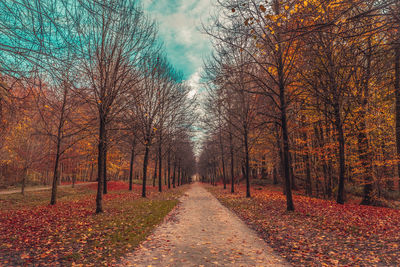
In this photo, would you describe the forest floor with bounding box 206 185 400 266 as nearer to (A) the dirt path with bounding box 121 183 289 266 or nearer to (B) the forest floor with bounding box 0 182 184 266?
(A) the dirt path with bounding box 121 183 289 266

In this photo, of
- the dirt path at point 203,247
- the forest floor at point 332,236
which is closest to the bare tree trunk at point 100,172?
the dirt path at point 203,247

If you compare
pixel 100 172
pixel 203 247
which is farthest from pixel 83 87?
pixel 203 247

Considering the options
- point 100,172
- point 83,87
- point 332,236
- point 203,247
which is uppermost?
point 83,87

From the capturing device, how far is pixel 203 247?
5898mm

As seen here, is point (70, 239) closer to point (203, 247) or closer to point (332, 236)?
point (203, 247)

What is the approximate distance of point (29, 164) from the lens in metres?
17.5

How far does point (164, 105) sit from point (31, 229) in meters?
15.2

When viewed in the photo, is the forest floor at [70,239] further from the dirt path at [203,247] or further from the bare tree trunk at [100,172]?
the bare tree trunk at [100,172]

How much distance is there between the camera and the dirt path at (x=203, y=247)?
4.89 m

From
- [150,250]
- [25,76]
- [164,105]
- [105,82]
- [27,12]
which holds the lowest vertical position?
[150,250]

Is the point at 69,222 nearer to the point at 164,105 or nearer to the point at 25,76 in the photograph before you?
the point at 25,76

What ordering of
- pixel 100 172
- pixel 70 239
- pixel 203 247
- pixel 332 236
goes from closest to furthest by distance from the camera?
pixel 203 247
pixel 70 239
pixel 332 236
pixel 100 172

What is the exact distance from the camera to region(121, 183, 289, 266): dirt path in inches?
193

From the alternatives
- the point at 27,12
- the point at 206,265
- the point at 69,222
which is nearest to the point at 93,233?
the point at 69,222
